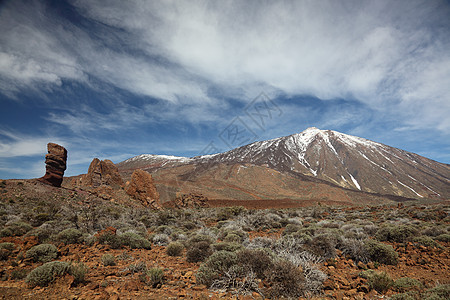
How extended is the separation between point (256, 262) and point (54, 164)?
24572 millimetres

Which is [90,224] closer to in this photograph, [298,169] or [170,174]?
[170,174]

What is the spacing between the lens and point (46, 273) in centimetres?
432

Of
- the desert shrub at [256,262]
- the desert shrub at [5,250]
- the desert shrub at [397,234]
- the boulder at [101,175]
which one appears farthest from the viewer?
the boulder at [101,175]

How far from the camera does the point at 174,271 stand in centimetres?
530

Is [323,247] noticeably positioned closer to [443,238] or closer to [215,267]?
[215,267]

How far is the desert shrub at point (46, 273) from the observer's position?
4.20 m

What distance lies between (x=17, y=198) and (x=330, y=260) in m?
21.5

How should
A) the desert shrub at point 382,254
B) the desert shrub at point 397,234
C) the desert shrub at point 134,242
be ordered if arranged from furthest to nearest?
1. the desert shrub at point 397,234
2. the desert shrub at point 134,242
3. the desert shrub at point 382,254

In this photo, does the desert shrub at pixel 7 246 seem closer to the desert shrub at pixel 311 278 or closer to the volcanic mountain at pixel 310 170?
the desert shrub at pixel 311 278

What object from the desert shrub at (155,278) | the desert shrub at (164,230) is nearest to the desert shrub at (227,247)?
the desert shrub at (155,278)

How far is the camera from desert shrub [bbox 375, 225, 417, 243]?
771 cm

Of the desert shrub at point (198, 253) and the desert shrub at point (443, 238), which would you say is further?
the desert shrub at point (443, 238)

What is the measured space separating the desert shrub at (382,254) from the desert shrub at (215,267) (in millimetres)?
4439

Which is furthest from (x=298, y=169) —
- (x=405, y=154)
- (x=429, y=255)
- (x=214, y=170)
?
(x=429, y=255)
